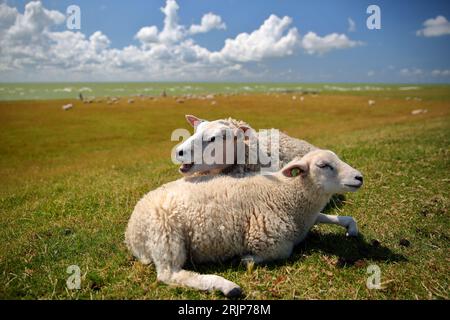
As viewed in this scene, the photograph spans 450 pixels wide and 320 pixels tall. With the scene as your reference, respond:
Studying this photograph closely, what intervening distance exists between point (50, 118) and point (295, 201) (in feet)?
152

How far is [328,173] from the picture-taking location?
558 centimetres

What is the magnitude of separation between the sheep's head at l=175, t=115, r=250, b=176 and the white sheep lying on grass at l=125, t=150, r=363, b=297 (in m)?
0.86

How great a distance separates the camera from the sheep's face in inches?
212

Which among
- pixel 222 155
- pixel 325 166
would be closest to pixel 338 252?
pixel 325 166

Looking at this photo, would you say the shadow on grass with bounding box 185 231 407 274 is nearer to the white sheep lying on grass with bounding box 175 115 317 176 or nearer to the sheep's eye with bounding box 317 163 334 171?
the sheep's eye with bounding box 317 163 334 171

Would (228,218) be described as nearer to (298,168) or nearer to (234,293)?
(234,293)

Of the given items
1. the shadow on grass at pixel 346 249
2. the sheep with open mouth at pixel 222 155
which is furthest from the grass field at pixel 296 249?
the sheep with open mouth at pixel 222 155

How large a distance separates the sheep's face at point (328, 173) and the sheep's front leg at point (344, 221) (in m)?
0.87

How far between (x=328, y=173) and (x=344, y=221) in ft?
3.81

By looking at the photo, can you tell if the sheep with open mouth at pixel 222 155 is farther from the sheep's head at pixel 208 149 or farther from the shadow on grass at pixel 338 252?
the shadow on grass at pixel 338 252

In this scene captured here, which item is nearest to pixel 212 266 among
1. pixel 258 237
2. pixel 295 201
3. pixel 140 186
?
pixel 258 237

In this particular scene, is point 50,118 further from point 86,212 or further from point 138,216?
point 138,216

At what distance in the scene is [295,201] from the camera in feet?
19.0
